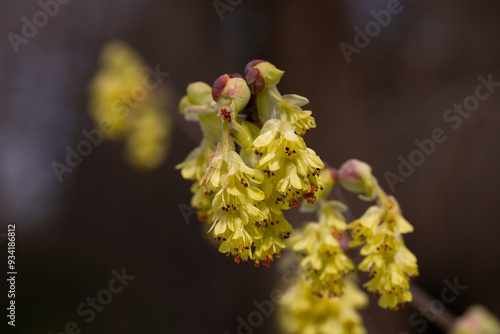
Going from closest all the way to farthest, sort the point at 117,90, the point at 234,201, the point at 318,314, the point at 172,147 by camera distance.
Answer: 1. the point at 234,201
2. the point at 318,314
3. the point at 117,90
4. the point at 172,147

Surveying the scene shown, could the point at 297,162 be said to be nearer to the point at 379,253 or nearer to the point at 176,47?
the point at 379,253

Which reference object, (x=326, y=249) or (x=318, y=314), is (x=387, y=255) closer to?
(x=326, y=249)

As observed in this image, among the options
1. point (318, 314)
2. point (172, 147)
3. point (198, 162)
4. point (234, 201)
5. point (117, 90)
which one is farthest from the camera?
point (172, 147)

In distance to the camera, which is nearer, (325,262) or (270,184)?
(270,184)

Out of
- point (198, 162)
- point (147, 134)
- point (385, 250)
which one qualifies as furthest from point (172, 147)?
point (385, 250)

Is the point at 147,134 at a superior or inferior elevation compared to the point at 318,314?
superior

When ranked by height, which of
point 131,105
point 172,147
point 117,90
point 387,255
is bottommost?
point 172,147

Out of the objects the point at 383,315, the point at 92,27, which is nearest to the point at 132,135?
the point at 92,27

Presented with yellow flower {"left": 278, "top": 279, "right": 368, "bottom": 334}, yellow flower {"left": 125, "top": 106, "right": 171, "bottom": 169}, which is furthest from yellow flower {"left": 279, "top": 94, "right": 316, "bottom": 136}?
yellow flower {"left": 125, "top": 106, "right": 171, "bottom": 169}
